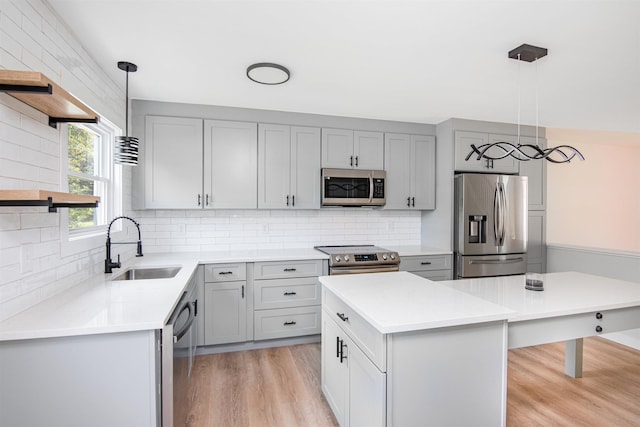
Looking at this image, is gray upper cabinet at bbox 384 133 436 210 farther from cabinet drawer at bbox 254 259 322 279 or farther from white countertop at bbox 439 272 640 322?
white countertop at bbox 439 272 640 322

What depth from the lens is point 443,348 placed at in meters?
1.51

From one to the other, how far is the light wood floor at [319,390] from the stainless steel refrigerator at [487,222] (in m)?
0.92

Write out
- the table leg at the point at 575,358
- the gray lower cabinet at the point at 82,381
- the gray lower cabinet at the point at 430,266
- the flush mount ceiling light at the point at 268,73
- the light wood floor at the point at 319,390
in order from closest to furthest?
the gray lower cabinet at the point at 82,381
the light wood floor at the point at 319,390
the flush mount ceiling light at the point at 268,73
the table leg at the point at 575,358
the gray lower cabinet at the point at 430,266

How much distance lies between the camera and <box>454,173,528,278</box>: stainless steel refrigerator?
363 cm

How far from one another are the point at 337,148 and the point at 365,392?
2654 mm

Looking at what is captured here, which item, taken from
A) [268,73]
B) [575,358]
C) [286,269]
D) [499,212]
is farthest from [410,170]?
[575,358]

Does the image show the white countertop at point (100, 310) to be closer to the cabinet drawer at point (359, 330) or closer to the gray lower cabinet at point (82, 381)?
the gray lower cabinet at point (82, 381)

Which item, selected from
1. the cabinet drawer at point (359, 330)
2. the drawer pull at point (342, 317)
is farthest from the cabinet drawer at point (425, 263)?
the drawer pull at point (342, 317)

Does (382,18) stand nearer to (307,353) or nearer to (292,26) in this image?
(292,26)

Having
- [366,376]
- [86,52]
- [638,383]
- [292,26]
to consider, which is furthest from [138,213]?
[638,383]

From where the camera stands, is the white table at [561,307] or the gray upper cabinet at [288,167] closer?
the white table at [561,307]

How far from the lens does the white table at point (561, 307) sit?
1694 mm

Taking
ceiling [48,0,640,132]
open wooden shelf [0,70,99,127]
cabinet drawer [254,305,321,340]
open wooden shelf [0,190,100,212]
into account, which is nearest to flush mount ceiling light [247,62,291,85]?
ceiling [48,0,640,132]

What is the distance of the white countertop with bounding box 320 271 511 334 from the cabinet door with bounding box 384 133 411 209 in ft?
6.00
